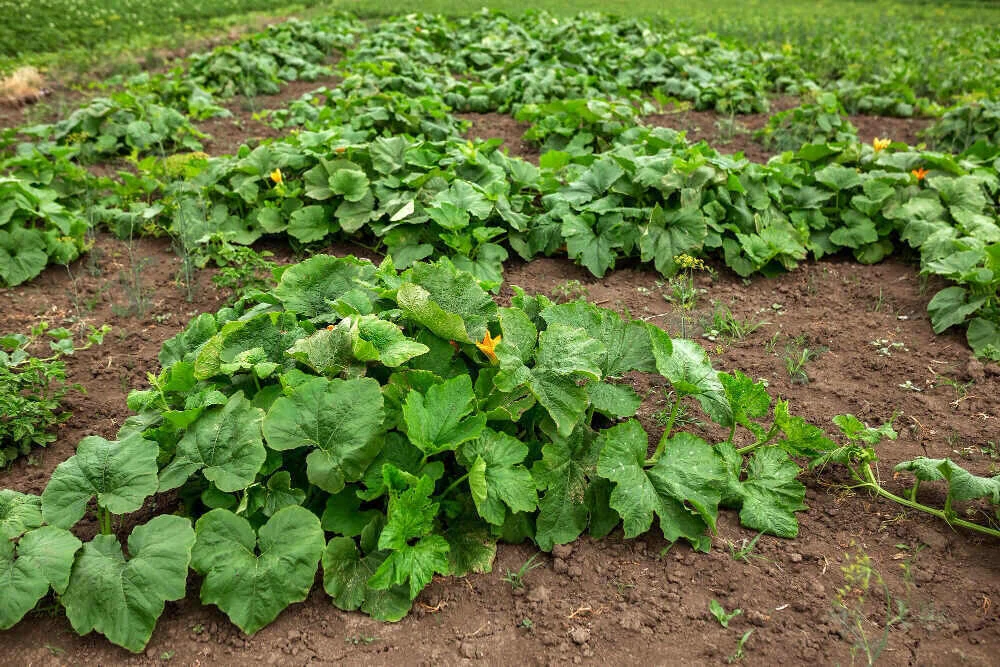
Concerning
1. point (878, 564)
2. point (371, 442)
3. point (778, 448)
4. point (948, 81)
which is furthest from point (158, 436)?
point (948, 81)

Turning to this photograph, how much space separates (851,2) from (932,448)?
23.5m

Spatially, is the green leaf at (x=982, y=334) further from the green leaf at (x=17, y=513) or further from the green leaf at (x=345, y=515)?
the green leaf at (x=17, y=513)

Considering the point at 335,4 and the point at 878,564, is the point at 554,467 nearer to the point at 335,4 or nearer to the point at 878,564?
the point at 878,564

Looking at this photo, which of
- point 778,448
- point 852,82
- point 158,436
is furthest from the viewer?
point 852,82

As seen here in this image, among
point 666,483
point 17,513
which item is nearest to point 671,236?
point 666,483

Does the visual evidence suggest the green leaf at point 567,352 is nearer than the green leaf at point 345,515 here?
No

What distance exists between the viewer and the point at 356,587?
2.52 m

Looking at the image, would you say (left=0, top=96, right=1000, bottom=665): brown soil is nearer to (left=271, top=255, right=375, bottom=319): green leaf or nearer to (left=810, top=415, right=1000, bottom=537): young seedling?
(left=810, top=415, right=1000, bottom=537): young seedling

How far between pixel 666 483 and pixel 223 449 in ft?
5.29

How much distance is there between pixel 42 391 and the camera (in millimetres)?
3561

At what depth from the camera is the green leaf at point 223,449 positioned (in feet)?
8.29

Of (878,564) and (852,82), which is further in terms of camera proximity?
(852,82)

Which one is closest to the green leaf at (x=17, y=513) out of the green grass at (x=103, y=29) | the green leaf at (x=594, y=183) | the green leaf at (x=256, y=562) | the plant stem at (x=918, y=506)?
the green leaf at (x=256, y=562)

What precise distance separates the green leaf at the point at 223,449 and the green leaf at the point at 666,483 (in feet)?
4.08
